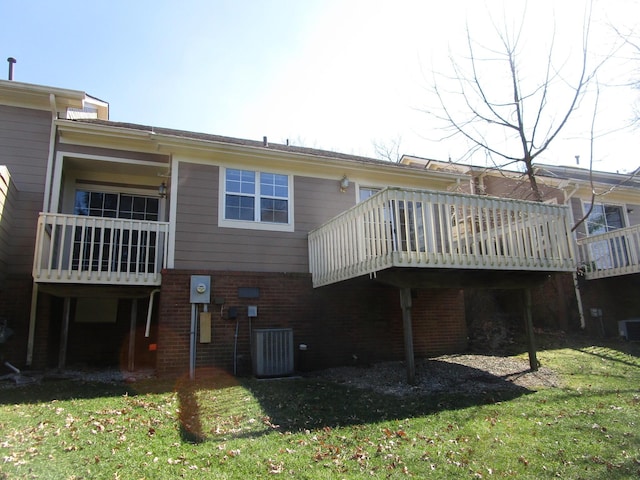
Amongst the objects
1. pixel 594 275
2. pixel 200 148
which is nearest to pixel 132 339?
pixel 200 148

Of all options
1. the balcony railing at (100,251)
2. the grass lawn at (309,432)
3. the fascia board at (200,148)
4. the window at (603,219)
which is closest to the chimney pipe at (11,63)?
the fascia board at (200,148)

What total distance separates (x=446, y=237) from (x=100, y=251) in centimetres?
601

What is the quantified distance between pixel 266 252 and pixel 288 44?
4111 mm

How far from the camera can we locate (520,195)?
605 inches

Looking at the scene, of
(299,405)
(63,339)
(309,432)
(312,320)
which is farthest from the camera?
(312,320)

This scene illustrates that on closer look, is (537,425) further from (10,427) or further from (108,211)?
(108,211)

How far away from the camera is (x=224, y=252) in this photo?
28.2 feet

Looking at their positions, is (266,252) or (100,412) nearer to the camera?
(100,412)

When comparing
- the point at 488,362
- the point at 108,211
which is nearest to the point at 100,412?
the point at 108,211

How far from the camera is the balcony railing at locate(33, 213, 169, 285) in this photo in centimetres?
753

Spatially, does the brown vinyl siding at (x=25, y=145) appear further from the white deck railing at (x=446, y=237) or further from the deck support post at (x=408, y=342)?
the deck support post at (x=408, y=342)

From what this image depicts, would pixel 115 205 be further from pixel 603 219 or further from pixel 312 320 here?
pixel 603 219

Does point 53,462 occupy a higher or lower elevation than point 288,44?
lower

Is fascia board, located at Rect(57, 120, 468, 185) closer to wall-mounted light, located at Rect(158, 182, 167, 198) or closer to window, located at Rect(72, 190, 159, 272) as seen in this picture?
wall-mounted light, located at Rect(158, 182, 167, 198)
